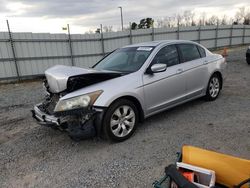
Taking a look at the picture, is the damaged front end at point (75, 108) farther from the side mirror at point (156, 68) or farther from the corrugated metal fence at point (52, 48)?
the corrugated metal fence at point (52, 48)

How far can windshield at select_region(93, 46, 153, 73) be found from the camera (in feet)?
13.2

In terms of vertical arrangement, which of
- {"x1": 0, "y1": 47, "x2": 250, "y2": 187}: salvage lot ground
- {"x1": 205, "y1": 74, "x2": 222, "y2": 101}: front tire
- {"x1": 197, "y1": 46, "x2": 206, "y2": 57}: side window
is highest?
{"x1": 197, "y1": 46, "x2": 206, "y2": 57}: side window

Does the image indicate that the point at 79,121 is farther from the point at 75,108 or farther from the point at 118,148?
the point at 118,148

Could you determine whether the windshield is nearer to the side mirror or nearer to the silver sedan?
the silver sedan

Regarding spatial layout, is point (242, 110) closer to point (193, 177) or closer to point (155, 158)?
point (155, 158)

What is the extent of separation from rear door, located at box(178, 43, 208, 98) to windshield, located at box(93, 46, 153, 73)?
90 centimetres

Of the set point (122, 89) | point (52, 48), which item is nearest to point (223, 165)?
point (122, 89)

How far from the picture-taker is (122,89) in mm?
3453

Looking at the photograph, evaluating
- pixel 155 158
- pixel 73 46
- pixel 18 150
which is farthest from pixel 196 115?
pixel 73 46

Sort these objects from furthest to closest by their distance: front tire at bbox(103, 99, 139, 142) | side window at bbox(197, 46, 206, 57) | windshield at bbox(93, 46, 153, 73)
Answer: side window at bbox(197, 46, 206, 57) < windshield at bbox(93, 46, 153, 73) < front tire at bbox(103, 99, 139, 142)

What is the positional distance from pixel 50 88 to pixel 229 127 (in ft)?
10.2

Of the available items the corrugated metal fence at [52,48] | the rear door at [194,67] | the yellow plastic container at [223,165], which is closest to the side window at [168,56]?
the rear door at [194,67]

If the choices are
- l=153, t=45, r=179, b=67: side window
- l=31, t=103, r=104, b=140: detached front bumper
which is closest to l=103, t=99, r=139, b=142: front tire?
l=31, t=103, r=104, b=140: detached front bumper

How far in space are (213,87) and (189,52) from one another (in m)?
1.17
